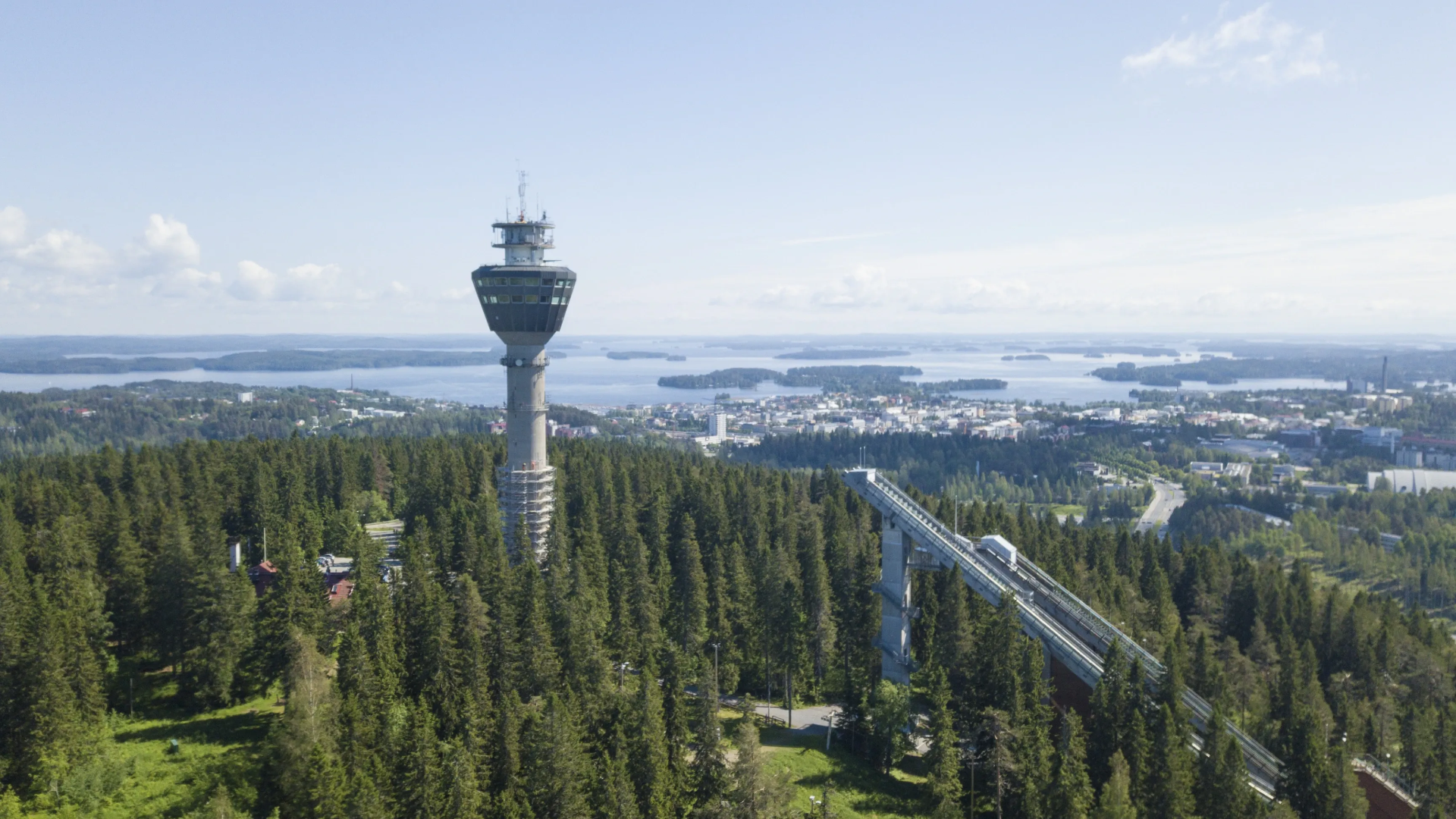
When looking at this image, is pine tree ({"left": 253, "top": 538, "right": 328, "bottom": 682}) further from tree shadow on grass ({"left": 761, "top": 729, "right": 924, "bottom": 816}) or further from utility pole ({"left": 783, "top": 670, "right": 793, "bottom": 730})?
utility pole ({"left": 783, "top": 670, "right": 793, "bottom": 730})

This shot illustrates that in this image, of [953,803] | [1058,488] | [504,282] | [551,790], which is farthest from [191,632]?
[1058,488]

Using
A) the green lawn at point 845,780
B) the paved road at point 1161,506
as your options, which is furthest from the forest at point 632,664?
the paved road at point 1161,506

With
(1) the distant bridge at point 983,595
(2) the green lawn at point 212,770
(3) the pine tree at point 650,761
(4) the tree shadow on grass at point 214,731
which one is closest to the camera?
(3) the pine tree at point 650,761

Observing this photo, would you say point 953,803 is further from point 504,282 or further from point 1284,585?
point 504,282

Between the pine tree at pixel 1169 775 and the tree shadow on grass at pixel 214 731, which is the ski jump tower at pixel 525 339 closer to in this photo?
the tree shadow on grass at pixel 214 731

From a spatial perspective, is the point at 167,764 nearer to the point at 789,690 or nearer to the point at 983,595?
the point at 789,690
